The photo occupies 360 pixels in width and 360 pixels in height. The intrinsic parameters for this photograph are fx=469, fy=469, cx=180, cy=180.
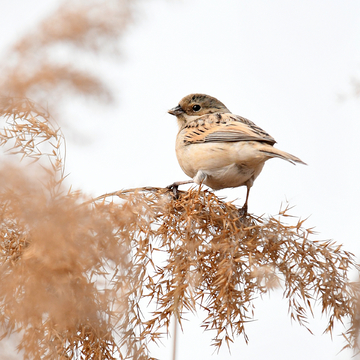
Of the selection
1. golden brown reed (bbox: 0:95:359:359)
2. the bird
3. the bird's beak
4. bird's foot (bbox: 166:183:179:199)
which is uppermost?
the bird's beak

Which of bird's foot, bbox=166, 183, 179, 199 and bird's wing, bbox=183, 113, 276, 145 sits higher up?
bird's wing, bbox=183, 113, 276, 145

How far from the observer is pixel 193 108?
15.3 ft

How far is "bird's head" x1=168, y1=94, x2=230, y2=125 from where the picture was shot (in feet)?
15.1

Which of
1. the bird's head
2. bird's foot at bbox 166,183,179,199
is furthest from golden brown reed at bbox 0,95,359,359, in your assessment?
the bird's head

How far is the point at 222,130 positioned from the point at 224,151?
0.23m

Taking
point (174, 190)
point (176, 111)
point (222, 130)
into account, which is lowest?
point (174, 190)

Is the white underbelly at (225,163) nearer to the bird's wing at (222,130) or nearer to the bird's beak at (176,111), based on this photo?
the bird's wing at (222,130)

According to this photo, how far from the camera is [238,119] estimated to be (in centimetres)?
407

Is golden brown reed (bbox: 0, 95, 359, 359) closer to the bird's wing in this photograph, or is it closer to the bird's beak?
the bird's wing

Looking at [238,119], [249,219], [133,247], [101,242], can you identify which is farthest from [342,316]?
[238,119]

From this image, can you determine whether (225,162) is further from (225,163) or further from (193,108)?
(193,108)

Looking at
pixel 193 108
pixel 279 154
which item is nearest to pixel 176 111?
pixel 193 108

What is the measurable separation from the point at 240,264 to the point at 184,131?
2168mm

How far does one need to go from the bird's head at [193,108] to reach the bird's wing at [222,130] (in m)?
0.29
